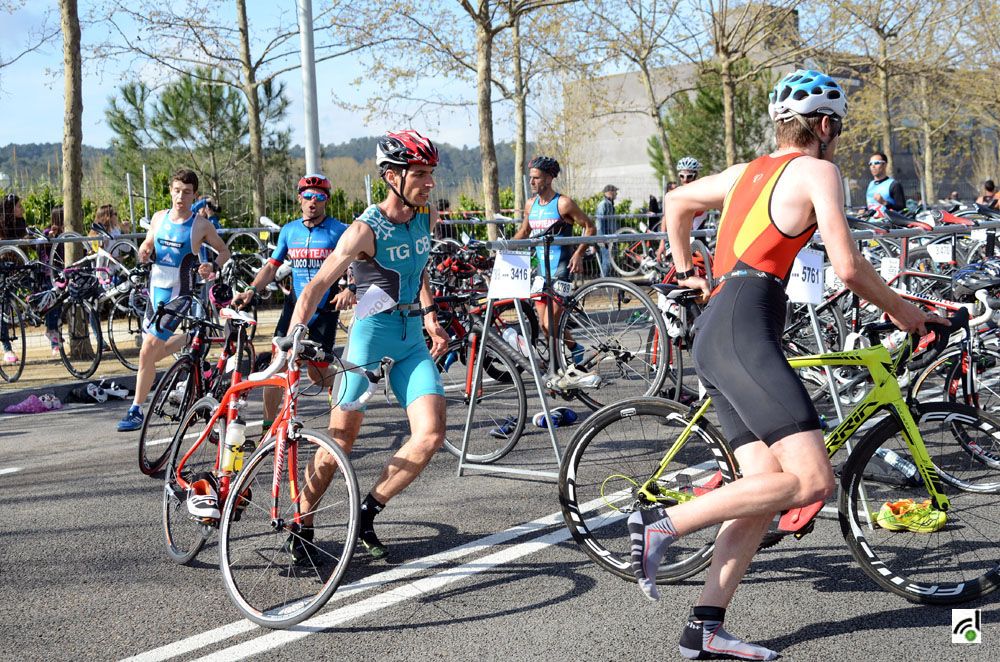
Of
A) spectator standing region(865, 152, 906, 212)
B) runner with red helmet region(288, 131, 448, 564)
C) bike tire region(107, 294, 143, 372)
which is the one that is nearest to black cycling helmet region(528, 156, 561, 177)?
runner with red helmet region(288, 131, 448, 564)

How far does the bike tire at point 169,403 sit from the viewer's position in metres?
6.29

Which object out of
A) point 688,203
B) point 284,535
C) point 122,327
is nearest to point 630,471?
point 688,203

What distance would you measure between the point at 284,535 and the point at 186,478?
0.81 metres

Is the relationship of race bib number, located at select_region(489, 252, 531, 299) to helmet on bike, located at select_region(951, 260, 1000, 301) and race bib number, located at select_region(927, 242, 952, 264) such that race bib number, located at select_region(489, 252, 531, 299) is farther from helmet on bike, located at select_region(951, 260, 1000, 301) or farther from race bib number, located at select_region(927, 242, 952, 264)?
race bib number, located at select_region(927, 242, 952, 264)

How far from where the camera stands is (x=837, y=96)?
3691 mm

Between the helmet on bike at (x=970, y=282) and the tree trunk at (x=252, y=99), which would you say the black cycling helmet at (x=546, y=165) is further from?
the tree trunk at (x=252, y=99)

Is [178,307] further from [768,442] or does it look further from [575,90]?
[575,90]

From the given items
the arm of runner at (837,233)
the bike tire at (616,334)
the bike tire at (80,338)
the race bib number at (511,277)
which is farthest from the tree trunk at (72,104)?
the arm of runner at (837,233)

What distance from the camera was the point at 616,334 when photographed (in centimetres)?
790

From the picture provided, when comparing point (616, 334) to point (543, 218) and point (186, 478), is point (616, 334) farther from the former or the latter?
point (186, 478)

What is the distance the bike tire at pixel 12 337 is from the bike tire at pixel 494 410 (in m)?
5.76

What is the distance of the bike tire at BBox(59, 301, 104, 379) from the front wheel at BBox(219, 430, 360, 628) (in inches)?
281

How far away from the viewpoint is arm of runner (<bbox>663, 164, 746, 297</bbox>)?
4.04m

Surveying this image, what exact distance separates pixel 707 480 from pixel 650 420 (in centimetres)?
35
